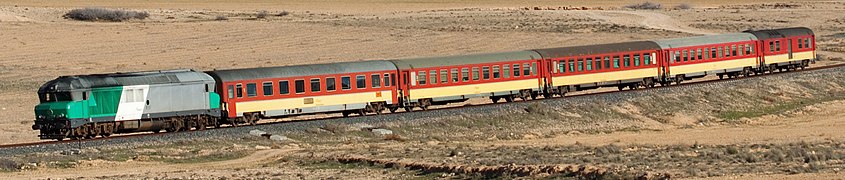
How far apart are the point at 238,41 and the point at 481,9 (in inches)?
1184

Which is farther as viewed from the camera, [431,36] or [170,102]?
[431,36]

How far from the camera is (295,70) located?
49938 mm

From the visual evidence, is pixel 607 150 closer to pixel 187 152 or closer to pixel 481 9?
pixel 187 152

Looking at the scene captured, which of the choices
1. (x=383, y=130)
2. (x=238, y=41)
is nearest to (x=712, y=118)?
(x=383, y=130)

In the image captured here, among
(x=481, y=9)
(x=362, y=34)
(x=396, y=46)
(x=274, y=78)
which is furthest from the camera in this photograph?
(x=481, y=9)

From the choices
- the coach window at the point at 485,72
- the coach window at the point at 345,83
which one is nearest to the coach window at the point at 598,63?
the coach window at the point at 485,72

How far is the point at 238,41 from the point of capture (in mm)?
88125

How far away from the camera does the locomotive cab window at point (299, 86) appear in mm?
49312

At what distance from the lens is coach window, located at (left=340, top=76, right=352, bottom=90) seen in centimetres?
5031

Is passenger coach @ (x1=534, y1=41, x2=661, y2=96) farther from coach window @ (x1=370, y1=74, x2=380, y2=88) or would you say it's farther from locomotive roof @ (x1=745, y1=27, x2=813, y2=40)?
coach window @ (x1=370, y1=74, x2=380, y2=88)

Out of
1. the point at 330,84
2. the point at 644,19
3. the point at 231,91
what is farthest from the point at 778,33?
the point at 644,19

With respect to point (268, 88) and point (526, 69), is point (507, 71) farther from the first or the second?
point (268, 88)

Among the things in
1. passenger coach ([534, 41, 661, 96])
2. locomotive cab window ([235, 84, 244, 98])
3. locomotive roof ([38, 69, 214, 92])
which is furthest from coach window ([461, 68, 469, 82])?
locomotive roof ([38, 69, 214, 92])

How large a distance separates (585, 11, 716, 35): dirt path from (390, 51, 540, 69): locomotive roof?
136ft
